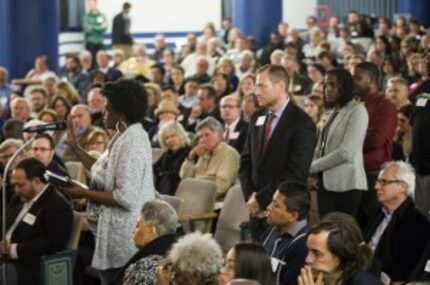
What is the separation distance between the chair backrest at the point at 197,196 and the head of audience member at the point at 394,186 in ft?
5.42

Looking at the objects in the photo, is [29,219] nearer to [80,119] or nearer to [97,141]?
[97,141]

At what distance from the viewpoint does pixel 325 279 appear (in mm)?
4406

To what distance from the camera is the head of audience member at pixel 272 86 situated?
5.69 meters

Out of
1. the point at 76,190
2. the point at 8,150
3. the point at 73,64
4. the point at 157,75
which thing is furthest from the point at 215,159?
the point at 73,64

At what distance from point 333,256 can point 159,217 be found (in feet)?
2.79

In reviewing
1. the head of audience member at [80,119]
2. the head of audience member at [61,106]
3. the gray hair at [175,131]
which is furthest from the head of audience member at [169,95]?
the gray hair at [175,131]

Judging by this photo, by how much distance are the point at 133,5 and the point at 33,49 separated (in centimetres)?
684

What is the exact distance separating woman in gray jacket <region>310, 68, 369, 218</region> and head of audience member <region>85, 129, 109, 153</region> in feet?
6.32

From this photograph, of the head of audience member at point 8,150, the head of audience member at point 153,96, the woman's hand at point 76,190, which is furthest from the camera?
the head of audience member at point 153,96

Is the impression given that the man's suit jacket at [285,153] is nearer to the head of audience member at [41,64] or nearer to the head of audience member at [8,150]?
the head of audience member at [8,150]

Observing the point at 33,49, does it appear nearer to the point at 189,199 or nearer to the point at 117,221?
the point at 189,199

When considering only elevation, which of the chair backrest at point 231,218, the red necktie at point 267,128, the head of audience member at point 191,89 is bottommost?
the chair backrest at point 231,218

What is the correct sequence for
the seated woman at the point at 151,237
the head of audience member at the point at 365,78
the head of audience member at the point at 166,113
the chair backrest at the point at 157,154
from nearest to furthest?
the seated woman at the point at 151,237, the head of audience member at the point at 365,78, the chair backrest at the point at 157,154, the head of audience member at the point at 166,113

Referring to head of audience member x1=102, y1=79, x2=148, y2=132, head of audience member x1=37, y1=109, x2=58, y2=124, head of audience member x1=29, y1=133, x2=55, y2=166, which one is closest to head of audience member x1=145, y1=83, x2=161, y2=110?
head of audience member x1=37, y1=109, x2=58, y2=124
